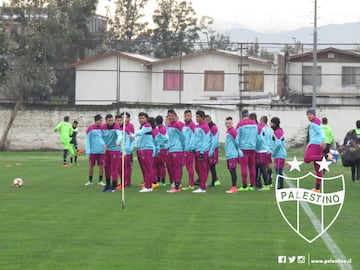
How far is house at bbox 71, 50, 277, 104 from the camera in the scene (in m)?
61.5

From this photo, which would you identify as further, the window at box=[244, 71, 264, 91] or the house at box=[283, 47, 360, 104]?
the house at box=[283, 47, 360, 104]

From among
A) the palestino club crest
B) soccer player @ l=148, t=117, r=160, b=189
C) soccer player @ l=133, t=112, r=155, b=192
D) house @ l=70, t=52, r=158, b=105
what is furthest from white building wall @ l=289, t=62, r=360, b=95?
the palestino club crest

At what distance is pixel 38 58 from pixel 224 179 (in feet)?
85.7

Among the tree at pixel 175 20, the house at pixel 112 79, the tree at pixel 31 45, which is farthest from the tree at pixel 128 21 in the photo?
the tree at pixel 31 45

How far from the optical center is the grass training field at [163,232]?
1133 cm

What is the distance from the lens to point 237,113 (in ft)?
179

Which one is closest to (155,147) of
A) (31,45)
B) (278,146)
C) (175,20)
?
(278,146)

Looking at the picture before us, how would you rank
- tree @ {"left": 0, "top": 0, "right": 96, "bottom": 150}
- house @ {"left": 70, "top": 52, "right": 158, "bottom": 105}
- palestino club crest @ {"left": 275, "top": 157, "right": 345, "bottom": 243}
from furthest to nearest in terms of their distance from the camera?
house @ {"left": 70, "top": 52, "right": 158, "bottom": 105} < tree @ {"left": 0, "top": 0, "right": 96, "bottom": 150} < palestino club crest @ {"left": 275, "top": 157, "right": 345, "bottom": 243}

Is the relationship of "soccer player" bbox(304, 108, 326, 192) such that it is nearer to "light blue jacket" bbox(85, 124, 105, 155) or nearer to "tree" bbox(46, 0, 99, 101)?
"light blue jacket" bbox(85, 124, 105, 155)

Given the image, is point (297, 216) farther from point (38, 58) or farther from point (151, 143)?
point (38, 58)

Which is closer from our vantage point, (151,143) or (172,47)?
(151,143)

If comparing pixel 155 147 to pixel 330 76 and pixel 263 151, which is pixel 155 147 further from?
pixel 330 76

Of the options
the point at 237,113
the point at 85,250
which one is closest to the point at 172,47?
the point at 237,113

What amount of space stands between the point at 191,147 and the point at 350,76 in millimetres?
45779
